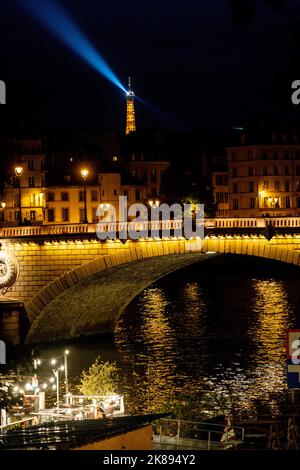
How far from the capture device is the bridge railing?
166ft

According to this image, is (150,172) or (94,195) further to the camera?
(150,172)

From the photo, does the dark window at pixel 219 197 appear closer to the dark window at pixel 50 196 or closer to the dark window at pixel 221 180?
the dark window at pixel 221 180

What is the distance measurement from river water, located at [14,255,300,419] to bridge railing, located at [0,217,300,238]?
5576 millimetres

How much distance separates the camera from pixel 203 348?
2282 inches

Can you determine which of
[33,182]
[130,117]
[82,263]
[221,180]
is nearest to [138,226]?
[82,263]

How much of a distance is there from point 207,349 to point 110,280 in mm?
6054

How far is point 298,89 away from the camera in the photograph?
21438mm

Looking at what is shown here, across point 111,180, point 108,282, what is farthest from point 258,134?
point 108,282

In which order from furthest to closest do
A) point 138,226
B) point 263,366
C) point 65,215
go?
point 65,215 → point 138,226 → point 263,366

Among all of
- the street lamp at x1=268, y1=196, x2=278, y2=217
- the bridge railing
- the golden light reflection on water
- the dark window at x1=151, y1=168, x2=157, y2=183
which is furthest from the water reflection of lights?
the dark window at x1=151, y1=168, x2=157, y2=183

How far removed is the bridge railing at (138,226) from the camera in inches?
1993

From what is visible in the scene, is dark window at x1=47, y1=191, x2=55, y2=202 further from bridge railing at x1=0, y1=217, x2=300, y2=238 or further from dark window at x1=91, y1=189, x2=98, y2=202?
bridge railing at x1=0, y1=217, x2=300, y2=238

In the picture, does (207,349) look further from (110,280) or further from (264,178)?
(264,178)
